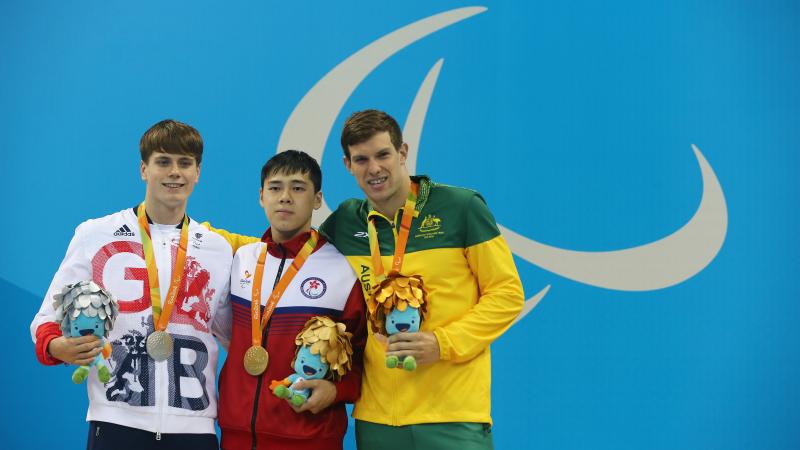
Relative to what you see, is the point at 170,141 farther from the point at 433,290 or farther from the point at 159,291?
the point at 433,290

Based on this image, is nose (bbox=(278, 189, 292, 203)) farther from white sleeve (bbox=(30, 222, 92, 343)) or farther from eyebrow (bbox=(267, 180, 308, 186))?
white sleeve (bbox=(30, 222, 92, 343))

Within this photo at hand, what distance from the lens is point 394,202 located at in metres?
2.63

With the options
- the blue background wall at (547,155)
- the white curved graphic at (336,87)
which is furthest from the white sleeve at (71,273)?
the white curved graphic at (336,87)

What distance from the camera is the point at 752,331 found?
431 cm

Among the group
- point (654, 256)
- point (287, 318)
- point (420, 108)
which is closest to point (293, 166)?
point (287, 318)

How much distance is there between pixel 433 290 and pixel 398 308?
28 cm

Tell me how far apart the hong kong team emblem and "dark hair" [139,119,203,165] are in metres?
0.64

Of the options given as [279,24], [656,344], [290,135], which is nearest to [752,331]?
[656,344]

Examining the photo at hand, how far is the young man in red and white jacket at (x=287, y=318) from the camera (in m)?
2.50

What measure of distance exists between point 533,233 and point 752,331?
1.42 metres

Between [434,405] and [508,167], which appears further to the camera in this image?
[508,167]

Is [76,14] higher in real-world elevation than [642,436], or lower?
higher

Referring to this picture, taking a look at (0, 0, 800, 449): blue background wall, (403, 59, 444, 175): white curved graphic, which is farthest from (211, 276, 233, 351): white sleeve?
(403, 59, 444, 175): white curved graphic

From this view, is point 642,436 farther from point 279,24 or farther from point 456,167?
point 279,24
